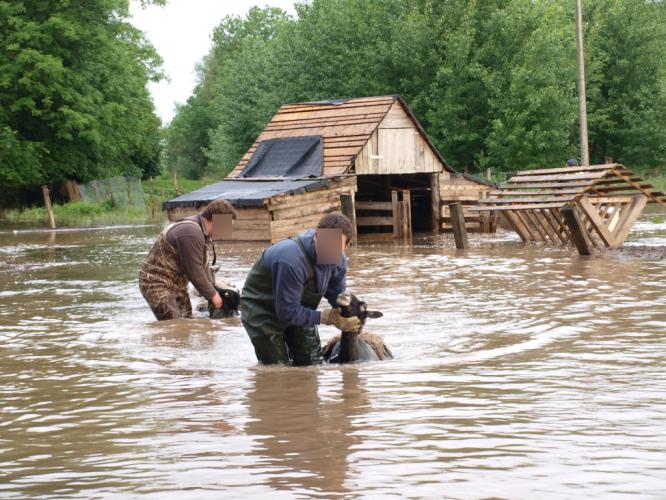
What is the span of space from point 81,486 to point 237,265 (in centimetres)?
1652

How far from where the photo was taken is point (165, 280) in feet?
38.4

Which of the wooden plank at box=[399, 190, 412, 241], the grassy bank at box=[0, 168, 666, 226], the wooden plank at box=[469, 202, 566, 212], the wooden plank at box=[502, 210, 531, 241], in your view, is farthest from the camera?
the grassy bank at box=[0, 168, 666, 226]

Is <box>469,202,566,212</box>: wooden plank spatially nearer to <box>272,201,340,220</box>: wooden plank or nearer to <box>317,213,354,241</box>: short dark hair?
<box>272,201,340,220</box>: wooden plank

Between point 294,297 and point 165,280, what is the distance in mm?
3653

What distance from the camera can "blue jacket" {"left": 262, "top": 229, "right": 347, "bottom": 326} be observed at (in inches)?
326

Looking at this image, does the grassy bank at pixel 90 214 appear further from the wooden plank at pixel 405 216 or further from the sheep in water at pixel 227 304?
the sheep in water at pixel 227 304

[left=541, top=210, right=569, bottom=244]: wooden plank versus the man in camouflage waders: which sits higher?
the man in camouflage waders

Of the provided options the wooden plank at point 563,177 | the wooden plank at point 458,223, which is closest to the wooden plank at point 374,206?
the wooden plank at point 458,223

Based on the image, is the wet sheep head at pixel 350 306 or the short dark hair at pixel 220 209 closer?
the wet sheep head at pixel 350 306

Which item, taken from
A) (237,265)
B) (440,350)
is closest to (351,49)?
(237,265)

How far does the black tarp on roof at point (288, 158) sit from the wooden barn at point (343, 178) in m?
0.03

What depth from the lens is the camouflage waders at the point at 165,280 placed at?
11562 millimetres

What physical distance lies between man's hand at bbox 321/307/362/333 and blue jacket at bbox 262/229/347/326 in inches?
1.9

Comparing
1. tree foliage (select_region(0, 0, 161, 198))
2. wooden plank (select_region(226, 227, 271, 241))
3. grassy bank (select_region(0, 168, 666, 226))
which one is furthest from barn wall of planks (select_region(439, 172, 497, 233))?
tree foliage (select_region(0, 0, 161, 198))
